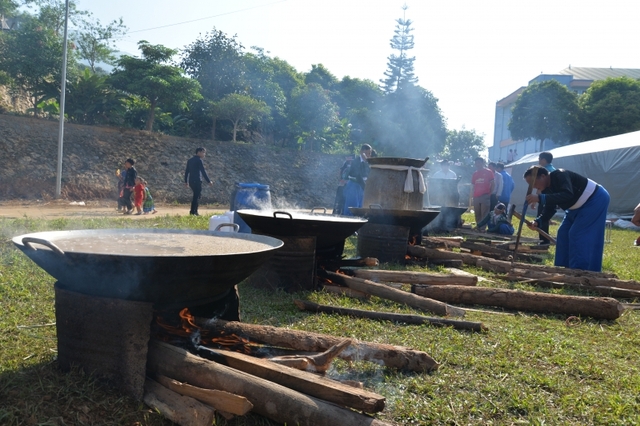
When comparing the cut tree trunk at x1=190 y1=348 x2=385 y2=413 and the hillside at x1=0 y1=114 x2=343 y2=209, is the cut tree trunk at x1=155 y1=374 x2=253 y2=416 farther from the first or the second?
the hillside at x1=0 y1=114 x2=343 y2=209

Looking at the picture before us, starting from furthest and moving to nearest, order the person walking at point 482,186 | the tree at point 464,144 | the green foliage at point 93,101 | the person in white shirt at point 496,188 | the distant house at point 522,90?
the tree at point 464,144 → the distant house at point 522,90 → the green foliage at point 93,101 → the person in white shirt at point 496,188 → the person walking at point 482,186

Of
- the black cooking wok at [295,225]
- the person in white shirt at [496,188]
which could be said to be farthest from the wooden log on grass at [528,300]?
the person in white shirt at [496,188]

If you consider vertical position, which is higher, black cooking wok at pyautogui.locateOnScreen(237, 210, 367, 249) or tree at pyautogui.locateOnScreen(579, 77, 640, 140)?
tree at pyautogui.locateOnScreen(579, 77, 640, 140)

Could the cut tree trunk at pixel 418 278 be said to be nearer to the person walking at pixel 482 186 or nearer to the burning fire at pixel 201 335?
the burning fire at pixel 201 335

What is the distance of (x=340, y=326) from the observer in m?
Answer: 4.05

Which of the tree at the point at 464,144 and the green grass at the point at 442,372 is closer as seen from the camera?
the green grass at the point at 442,372

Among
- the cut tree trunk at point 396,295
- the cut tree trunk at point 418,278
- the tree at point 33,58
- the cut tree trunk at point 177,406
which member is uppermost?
the tree at point 33,58

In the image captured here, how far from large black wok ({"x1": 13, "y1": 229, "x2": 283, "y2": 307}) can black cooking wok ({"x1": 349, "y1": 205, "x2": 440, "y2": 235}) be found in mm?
3682

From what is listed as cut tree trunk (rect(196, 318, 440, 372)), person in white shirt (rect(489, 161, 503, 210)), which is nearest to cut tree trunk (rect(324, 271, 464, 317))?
cut tree trunk (rect(196, 318, 440, 372))

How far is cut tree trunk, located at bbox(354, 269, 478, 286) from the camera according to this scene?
17.8ft

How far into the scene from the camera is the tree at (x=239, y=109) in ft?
81.9

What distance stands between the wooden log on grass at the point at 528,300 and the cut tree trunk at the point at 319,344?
196 centimetres

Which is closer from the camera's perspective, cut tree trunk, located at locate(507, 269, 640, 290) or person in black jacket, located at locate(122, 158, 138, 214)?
cut tree trunk, located at locate(507, 269, 640, 290)

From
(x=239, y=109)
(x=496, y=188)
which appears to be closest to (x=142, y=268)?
(x=496, y=188)
